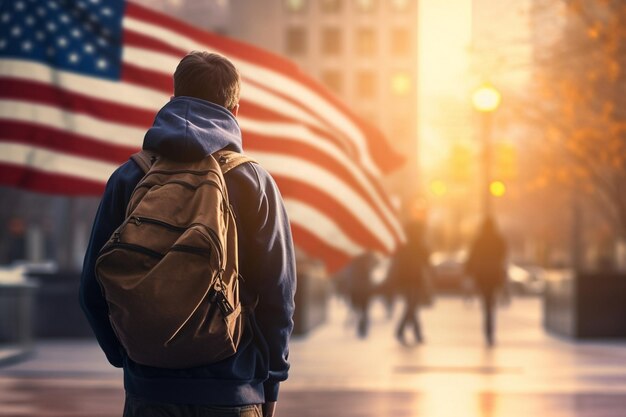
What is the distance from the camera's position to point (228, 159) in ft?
12.9

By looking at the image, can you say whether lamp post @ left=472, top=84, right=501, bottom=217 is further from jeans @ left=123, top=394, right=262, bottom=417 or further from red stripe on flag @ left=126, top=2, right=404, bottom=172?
jeans @ left=123, top=394, right=262, bottom=417

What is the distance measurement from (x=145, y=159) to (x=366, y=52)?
10936cm

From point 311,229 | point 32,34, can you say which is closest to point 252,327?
point 311,229

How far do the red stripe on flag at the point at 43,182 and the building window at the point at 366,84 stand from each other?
102108 millimetres

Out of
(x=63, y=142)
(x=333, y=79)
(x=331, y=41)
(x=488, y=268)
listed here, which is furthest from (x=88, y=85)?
(x=331, y=41)

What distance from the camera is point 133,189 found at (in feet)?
12.9

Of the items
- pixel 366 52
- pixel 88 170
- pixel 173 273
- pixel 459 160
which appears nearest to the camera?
pixel 173 273

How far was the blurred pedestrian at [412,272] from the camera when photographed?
65.3 ft

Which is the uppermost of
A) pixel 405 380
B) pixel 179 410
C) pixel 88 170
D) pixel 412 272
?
pixel 88 170

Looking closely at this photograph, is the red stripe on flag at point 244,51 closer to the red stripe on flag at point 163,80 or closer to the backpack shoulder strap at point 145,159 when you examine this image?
the red stripe on flag at point 163,80

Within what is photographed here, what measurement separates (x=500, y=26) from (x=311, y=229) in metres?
12.4

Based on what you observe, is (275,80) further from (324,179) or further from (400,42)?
(400,42)

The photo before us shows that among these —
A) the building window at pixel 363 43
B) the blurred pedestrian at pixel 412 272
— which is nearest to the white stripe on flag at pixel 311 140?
the blurred pedestrian at pixel 412 272

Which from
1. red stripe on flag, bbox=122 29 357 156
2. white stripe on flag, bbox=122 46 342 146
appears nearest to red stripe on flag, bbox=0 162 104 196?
red stripe on flag, bbox=122 29 357 156
